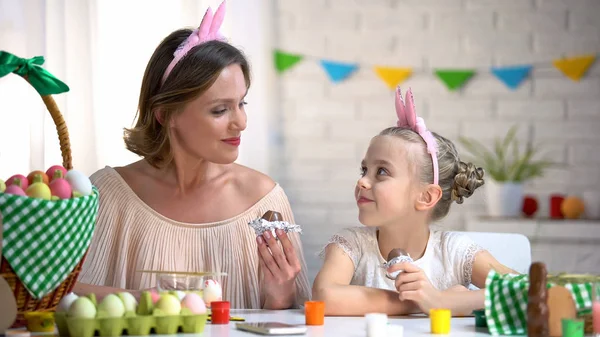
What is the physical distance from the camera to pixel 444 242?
212 cm

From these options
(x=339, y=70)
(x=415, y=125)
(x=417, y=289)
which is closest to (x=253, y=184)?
(x=415, y=125)

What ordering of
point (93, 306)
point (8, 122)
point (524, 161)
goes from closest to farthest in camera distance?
point (93, 306) → point (8, 122) → point (524, 161)

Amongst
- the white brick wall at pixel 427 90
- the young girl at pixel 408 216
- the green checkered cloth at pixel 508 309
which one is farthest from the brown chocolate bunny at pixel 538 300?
the white brick wall at pixel 427 90

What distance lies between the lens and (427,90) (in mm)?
4062

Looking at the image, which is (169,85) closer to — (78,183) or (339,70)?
(78,183)

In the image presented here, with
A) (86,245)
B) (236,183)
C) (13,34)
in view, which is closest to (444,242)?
(236,183)

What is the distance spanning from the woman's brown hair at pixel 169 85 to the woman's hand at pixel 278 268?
0.54 metres

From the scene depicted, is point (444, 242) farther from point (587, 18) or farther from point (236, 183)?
point (587, 18)

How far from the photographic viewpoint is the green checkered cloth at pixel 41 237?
4.84 feet

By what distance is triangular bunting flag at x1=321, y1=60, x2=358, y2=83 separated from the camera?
13.4 feet

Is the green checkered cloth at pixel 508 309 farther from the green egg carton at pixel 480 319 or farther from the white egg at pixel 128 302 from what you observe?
the white egg at pixel 128 302

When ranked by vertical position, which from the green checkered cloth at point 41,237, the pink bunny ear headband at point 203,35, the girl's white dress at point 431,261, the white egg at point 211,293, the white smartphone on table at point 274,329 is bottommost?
the white smartphone on table at point 274,329

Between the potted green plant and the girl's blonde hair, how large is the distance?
1666 millimetres

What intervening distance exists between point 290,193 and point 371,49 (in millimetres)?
801
